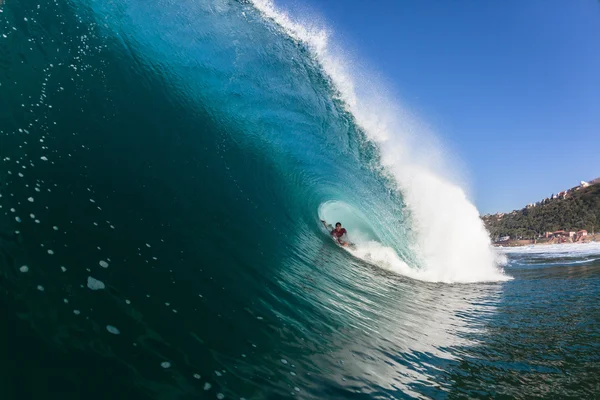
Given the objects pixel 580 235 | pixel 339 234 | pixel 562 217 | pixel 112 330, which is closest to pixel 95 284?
pixel 112 330

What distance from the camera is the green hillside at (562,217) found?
306 feet

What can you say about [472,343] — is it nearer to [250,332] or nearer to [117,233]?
[250,332]

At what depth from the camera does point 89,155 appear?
23.5ft

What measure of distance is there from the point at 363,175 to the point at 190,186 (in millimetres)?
8980

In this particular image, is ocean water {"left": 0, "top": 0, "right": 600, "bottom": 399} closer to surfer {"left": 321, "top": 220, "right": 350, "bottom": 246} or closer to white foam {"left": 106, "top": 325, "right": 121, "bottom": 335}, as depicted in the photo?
white foam {"left": 106, "top": 325, "right": 121, "bottom": 335}

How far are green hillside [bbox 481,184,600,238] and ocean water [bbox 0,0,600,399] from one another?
97.9 m

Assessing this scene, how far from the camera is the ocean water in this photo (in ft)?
11.1

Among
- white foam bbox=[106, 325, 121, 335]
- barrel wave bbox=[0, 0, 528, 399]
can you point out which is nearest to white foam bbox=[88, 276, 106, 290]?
barrel wave bbox=[0, 0, 528, 399]

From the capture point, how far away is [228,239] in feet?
24.4

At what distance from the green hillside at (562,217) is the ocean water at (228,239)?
9794 centimetres

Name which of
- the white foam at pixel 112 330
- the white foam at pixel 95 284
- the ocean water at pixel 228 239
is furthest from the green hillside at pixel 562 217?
the white foam at pixel 112 330

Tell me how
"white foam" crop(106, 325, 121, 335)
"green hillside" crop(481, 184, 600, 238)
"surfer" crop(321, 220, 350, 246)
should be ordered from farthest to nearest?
"green hillside" crop(481, 184, 600, 238) → "surfer" crop(321, 220, 350, 246) → "white foam" crop(106, 325, 121, 335)

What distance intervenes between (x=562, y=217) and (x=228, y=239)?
11873 cm

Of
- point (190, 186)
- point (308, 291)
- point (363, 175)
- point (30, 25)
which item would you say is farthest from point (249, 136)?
point (308, 291)
